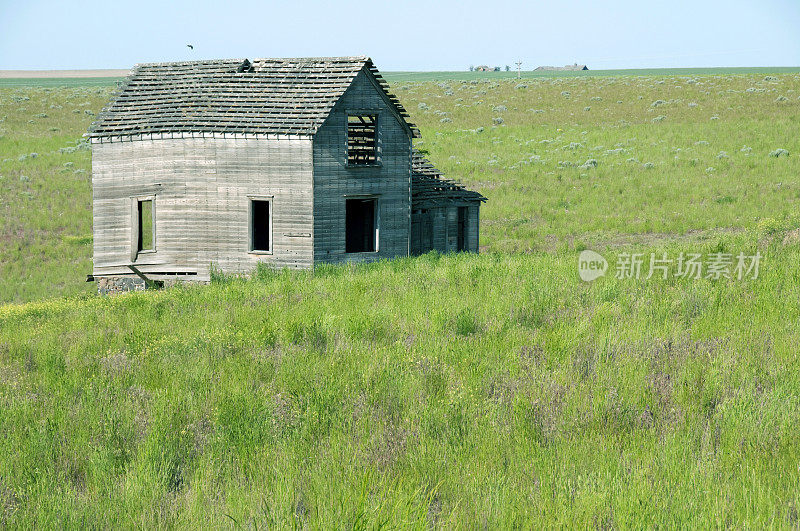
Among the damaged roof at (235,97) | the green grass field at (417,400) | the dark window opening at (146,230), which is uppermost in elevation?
the damaged roof at (235,97)

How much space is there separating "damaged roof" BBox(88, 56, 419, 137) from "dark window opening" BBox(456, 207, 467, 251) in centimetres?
437

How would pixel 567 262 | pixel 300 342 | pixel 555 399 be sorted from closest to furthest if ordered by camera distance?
pixel 555 399 < pixel 300 342 < pixel 567 262

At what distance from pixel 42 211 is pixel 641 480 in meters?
34.0

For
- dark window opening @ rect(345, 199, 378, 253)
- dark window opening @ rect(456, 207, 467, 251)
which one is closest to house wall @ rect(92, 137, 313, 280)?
dark window opening @ rect(345, 199, 378, 253)

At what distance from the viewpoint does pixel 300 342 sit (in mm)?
10180

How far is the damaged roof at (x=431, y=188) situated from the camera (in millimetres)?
24984

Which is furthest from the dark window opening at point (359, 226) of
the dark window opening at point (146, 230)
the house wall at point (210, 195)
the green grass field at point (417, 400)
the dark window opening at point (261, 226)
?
the green grass field at point (417, 400)

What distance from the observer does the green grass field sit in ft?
16.1

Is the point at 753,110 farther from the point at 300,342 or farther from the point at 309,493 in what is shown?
the point at 309,493

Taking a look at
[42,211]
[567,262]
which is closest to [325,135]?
[567,262]

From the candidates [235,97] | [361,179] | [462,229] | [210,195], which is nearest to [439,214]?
[462,229]

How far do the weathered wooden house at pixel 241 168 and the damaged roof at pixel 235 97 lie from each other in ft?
0.13

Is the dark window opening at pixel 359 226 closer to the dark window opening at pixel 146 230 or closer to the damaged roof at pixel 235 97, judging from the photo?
the damaged roof at pixel 235 97

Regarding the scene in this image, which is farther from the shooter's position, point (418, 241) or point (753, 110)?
point (753, 110)
